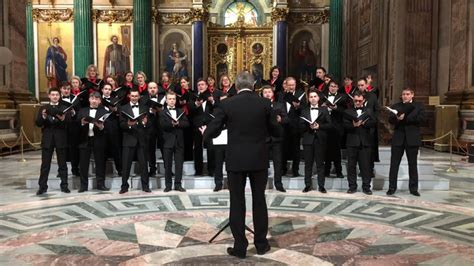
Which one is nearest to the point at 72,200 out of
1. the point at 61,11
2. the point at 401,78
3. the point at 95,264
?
the point at 95,264

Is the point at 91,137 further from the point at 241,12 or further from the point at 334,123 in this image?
the point at 241,12

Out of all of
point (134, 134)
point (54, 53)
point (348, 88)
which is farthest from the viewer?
point (54, 53)

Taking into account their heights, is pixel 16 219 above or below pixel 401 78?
below

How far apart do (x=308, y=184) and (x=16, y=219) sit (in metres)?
4.57

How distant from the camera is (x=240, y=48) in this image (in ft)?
73.5

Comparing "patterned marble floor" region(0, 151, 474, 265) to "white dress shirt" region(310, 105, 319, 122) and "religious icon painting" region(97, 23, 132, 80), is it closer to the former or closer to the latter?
"white dress shirt" region(310, 105, 319, 122)

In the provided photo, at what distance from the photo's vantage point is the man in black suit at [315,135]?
25.8 ft

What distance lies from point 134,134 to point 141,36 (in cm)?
1315

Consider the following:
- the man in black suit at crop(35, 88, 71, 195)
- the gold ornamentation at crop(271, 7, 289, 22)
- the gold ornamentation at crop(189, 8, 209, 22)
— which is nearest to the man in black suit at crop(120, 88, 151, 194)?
the man in black suit at crop(35, 88, 71, 195)

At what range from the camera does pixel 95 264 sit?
429cm

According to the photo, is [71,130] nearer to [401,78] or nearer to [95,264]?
[95,264]

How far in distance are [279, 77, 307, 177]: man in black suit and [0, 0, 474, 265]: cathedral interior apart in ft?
1.71

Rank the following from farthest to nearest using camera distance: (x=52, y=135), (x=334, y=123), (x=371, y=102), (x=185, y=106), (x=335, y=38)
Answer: (x=335, y=38), (x=185, y=106), (x=334, y=123), (x=371, y=102), (x=52, y=135)

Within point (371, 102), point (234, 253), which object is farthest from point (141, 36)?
point (234, 253)
